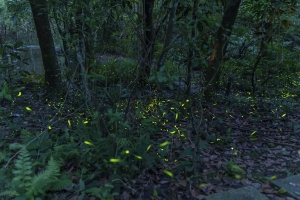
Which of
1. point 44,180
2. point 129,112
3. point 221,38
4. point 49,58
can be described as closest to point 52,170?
point 44,180

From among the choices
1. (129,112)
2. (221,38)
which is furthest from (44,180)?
(221,38)

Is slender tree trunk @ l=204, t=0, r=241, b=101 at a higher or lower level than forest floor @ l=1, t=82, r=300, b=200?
higher

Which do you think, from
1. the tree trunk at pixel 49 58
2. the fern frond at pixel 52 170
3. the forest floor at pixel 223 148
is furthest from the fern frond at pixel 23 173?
the tree trunk at pixel 49 58

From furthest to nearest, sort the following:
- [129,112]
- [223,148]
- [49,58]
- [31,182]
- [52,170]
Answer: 1. [49,58]
2. [223,148]
3. [129,112]
4. [52,170]
5. [31,182]

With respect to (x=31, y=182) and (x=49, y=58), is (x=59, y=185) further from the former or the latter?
(x=49, y=58)

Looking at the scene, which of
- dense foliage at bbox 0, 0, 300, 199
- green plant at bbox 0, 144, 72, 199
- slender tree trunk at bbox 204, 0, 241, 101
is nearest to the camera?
green plant at bbox 0, 144, 72, 199

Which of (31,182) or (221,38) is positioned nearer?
(31,182)

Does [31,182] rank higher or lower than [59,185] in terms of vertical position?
higher

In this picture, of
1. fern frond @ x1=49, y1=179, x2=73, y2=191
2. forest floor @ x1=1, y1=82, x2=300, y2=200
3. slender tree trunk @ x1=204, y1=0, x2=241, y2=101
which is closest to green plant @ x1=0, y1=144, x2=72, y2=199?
fern frond @ x1=49, y1=179, x2=73, y2=191

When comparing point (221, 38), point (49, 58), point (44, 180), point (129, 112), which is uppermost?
point (221, 38)

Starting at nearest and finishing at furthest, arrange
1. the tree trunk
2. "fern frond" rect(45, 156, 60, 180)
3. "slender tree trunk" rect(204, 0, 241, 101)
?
1. "fern frond" rect(45, 156, 60, 180)
2. "slender tree trunk" rect(204, 0, 241, 101)
3. the tree trunk

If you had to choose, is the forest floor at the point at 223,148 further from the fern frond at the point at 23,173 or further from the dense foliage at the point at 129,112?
the fern frond at the point at 23,173

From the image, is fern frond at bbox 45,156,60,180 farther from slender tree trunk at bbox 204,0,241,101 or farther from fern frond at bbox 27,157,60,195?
slender tree trunk at bbox 204,0,241,101

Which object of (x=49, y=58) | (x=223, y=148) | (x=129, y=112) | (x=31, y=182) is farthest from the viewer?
(x=49, y=58)
